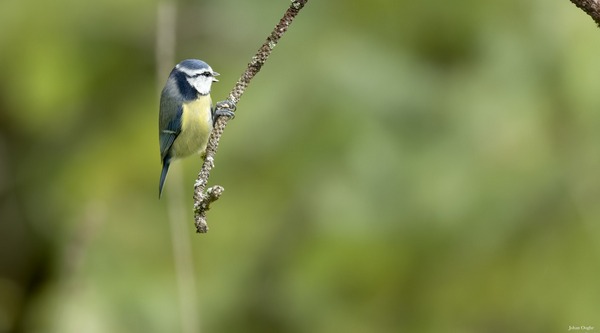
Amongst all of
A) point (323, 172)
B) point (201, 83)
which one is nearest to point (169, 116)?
point (201, 83)

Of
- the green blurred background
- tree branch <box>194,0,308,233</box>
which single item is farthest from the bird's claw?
the green blurred background

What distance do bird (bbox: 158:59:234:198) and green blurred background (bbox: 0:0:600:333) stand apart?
2367 mm

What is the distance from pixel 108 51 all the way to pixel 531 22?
2.10 m

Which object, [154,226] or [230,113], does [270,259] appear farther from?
[230,113]

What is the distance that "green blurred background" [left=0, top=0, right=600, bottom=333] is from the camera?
380 cm

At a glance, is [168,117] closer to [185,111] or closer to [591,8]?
[185,111]

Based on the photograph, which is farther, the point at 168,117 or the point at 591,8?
the point at 168,117

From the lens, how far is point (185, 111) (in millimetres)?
1270

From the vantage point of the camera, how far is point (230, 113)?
901 millimetres

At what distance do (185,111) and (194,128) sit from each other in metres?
0.06

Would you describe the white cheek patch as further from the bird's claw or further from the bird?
the bird's claw

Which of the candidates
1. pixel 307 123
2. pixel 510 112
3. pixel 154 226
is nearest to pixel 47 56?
pixel 154 226

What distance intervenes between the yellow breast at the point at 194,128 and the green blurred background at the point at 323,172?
239 cm

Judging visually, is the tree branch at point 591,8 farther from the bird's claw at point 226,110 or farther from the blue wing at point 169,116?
the blue wing at point 169,116
